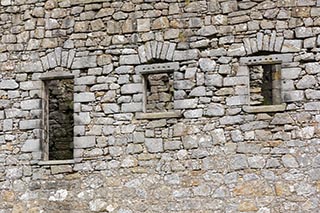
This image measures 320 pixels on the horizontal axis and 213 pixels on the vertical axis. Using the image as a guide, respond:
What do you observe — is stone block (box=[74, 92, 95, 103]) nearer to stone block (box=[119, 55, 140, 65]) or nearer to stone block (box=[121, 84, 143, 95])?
stone block (box=[121, 84, 143, 95])

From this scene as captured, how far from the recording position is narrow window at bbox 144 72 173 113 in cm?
1209

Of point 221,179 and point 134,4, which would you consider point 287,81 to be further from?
point 134,4

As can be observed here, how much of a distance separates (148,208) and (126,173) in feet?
2.13

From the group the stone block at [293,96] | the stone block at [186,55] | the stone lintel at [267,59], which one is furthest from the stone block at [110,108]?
the stone block at [293,96]

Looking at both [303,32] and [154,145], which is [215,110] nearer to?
[154,145]

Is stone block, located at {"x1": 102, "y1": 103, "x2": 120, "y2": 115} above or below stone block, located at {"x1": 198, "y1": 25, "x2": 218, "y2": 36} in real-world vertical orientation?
below

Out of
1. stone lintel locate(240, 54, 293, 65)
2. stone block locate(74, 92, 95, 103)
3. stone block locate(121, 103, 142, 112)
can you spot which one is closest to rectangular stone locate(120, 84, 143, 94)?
stone block locate(121, 103, 142, 112)

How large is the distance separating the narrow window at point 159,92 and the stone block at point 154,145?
4.70 ft

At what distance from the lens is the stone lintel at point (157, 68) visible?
10797 millimetres

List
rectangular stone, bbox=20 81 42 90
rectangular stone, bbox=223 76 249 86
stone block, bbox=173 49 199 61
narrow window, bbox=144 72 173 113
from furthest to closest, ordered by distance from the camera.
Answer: narrow window, bbox=144 72 173 113 < rectangular stone, bbox=20 81 42 90 < stone block, bbox=173 49 199 61 < rectangular stone, bbox=223 76 249 86

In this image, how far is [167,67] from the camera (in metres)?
10.8

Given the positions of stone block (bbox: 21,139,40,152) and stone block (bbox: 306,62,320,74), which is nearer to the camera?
stone block (bbox: 306,62,320,74)

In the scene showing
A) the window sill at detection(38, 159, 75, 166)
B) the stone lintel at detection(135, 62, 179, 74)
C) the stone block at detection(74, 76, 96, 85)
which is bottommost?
the window sill at detection(38, 159, 75, 166)

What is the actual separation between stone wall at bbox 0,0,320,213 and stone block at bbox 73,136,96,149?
0.02 meters
